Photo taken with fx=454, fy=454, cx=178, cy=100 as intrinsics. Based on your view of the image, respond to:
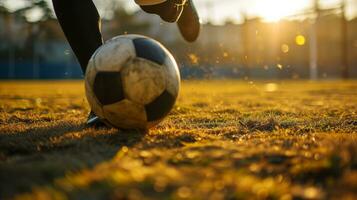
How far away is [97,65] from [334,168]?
1.55 meters

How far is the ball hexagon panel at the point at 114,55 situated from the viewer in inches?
108

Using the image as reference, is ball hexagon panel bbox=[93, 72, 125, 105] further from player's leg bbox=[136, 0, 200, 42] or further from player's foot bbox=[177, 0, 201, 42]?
player's foot bbox=[177, 0, 201, 42]

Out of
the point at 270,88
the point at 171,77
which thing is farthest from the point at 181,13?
the point at 270,88

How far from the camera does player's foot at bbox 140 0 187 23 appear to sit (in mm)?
3922

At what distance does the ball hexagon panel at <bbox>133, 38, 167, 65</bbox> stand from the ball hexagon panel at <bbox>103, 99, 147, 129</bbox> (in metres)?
0.30

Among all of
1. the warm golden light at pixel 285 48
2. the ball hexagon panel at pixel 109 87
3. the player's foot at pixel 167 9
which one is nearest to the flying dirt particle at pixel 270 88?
the player's foot at pixel 167 9

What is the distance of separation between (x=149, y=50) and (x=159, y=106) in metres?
0.35

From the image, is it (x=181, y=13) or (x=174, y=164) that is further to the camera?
(x=181, y=13)

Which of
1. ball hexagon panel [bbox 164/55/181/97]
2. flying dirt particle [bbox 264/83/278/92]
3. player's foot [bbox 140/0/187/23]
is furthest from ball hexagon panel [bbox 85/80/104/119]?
flying dirt particle [bbox 264/83/278/92]

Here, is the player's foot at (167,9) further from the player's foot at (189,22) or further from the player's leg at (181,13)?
the player's foot at (189,22)

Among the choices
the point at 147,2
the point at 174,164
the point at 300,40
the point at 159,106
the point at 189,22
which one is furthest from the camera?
the point at 300,40

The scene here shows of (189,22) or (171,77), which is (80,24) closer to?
(171,77)

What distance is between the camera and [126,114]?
9.24ft

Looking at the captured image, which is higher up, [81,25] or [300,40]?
[81,25]
